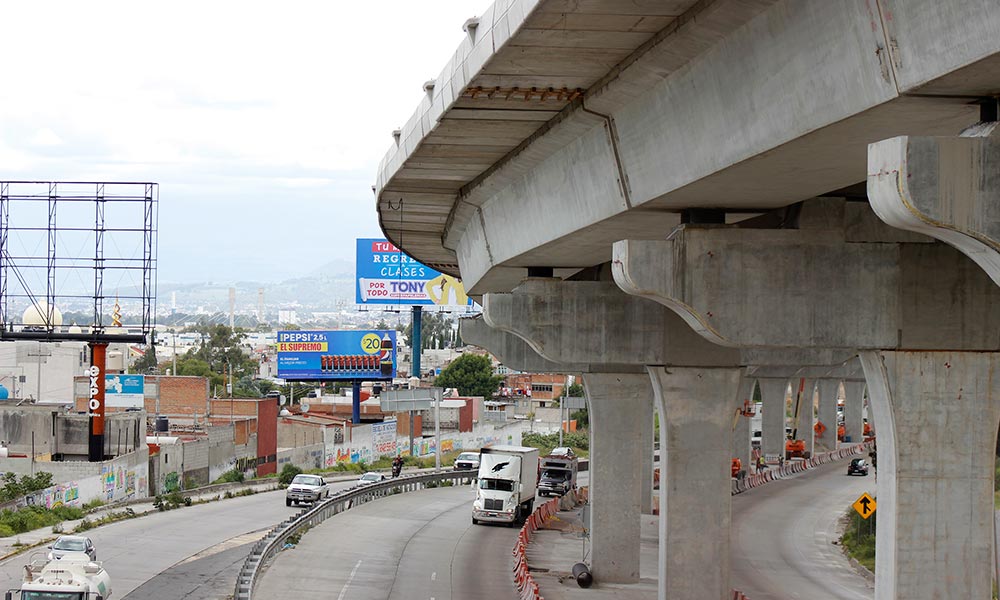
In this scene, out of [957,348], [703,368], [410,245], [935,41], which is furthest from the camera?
[410,245]

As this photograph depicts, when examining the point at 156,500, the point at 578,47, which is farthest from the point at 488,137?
the point at 156,500

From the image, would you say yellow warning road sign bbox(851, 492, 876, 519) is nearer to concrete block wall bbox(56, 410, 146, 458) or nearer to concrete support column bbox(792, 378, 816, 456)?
concrete block wall bbox(56, 410, 146, 458)

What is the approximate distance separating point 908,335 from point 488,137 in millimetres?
6680

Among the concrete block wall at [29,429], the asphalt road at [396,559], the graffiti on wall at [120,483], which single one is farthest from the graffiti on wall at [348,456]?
the asphalt road at [396,559]

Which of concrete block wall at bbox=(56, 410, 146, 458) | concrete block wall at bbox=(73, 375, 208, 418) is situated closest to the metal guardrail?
concrete block wall at bbox=(56, 410, 146, 458)

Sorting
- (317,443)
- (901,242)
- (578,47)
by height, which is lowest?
(317,443)

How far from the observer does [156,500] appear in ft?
174

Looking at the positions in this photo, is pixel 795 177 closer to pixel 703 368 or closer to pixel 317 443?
pixel 703 368

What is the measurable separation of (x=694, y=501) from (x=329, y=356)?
7429 cm

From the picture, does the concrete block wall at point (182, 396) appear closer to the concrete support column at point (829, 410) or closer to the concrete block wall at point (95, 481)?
the concrete block wall at point (95, 481)

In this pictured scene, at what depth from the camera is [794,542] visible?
145ft

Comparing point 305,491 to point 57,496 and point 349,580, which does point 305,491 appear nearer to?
point 57,496

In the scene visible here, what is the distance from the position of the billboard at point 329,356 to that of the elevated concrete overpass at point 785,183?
73191mm

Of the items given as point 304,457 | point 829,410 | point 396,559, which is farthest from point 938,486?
point 829,410
